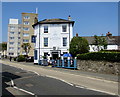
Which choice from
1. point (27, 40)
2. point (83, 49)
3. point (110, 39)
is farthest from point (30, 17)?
point (83, 49)

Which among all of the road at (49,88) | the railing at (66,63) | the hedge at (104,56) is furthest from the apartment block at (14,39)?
the road at (49,88)

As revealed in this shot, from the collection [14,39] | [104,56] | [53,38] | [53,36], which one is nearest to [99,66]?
[104,56]

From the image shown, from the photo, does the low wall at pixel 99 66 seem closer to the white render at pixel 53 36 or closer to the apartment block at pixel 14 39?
the white render at pixel 53 36

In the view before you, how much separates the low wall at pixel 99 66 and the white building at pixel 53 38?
1141 cm

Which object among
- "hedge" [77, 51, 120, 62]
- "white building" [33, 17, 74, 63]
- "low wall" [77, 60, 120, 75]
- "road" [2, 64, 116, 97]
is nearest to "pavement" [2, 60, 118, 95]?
"road" [2, 64, 116, 97]

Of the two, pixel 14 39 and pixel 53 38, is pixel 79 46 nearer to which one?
pixel 53 38

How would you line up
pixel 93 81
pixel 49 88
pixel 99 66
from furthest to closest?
pixel 99 66 < pixel 93 81 < pixel 49 88

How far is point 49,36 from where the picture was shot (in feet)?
106

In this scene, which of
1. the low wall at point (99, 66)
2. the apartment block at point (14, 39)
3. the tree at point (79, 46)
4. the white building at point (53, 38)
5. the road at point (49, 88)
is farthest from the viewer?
the apartment block at point (14, 39)

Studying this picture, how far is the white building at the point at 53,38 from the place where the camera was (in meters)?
31.7

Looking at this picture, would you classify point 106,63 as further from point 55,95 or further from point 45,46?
point 45,46

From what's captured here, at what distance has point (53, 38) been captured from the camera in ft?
105

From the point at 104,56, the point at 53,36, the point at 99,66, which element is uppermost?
the point at 53,36

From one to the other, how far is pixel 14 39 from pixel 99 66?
6648 centimetres
